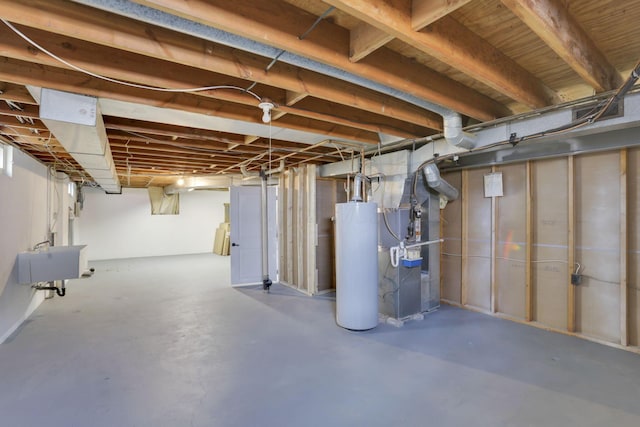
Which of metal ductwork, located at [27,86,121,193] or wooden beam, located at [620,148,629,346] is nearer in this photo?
metal ductwork, located at [27,86,121,193]

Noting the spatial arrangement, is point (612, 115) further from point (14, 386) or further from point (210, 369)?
point (14, 386)

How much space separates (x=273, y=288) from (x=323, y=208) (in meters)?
1.69

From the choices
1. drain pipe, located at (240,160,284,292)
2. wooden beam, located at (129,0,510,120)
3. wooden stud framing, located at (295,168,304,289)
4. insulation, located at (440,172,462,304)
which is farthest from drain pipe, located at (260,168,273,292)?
wooden beam, located at (129,0,510,120)

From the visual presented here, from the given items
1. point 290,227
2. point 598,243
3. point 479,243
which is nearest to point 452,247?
point 479,243

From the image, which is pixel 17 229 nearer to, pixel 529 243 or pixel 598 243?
pixel 529 243

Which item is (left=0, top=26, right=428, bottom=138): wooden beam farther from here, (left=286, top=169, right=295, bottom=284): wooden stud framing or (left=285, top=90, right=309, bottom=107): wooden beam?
(left=286, top=169, right=295, bottom=284): wooden stud framing

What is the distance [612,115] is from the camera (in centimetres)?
228

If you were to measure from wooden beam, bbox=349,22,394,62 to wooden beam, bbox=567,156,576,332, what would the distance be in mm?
2815

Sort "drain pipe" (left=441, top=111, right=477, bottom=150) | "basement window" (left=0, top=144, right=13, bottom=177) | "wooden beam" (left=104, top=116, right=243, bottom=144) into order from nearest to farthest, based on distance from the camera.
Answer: "drain pipe" (left=441, top=111, right=477, bottom=150) → "wooden beam" (left=104, top=116, right=243, bottom=144) → "basement window" (left=0, top=144, right=13, bottom=177)

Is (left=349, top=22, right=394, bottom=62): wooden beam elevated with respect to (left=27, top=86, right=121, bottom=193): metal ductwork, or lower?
elevated

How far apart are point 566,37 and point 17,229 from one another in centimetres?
526

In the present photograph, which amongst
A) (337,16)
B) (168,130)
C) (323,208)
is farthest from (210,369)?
(323,208)

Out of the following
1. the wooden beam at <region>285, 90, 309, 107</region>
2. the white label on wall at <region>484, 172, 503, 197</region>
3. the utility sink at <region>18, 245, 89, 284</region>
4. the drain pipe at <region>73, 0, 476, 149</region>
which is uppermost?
the wooden beam at <region>285, 90, 309, 107</region>

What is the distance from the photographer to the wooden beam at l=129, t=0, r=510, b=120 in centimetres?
130
